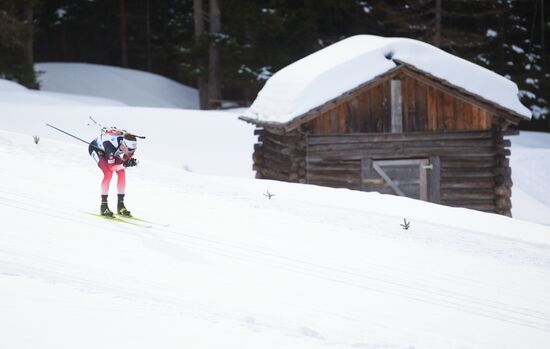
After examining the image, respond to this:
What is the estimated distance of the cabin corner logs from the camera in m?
18.6

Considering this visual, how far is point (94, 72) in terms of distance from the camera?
131 feet

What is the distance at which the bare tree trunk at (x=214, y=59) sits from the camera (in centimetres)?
3509

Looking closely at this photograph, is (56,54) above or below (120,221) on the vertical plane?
above

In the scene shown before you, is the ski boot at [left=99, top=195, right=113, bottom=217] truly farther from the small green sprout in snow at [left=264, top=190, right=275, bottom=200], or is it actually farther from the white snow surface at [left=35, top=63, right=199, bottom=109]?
the white snow surface at [left=35, top=63, right=199, bottom=109]

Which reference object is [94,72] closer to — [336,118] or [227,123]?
[227,123]

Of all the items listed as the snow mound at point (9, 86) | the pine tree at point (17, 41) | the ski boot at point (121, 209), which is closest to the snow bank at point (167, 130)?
the snow mound at point (9, 86)

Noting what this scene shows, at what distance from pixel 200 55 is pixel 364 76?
18841 millimetres

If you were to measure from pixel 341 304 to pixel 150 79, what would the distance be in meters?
33.4

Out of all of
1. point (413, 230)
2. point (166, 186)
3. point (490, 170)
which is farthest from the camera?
point (490, 170)

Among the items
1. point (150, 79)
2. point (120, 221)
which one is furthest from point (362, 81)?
point (150, 79)

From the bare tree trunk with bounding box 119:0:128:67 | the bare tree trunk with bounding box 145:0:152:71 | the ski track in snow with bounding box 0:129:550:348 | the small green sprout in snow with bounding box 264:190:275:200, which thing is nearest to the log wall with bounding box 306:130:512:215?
the small green sprout in snow with bounding box 264:190:275:200

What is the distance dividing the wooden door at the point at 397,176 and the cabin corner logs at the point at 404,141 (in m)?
0.02

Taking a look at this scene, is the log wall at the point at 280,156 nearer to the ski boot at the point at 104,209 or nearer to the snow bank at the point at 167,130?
the snow bank at the point at 167,130

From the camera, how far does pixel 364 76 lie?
18.2 meters
